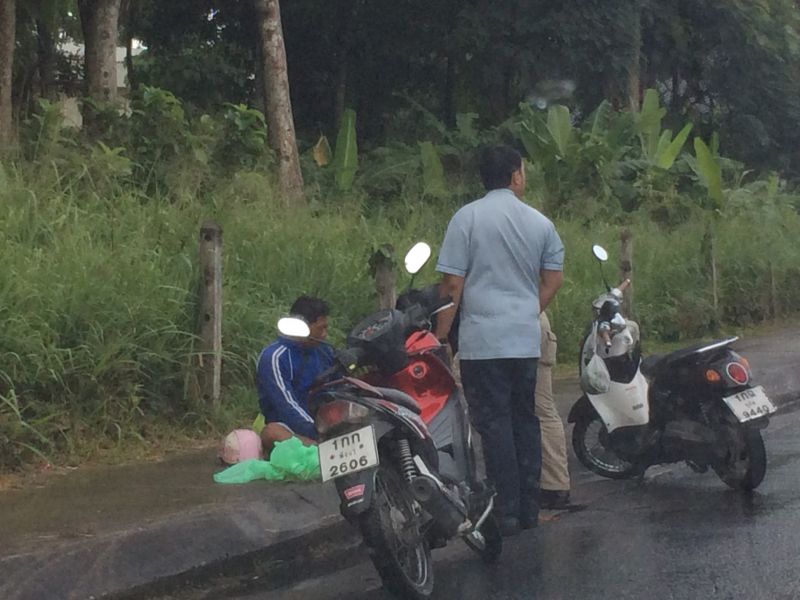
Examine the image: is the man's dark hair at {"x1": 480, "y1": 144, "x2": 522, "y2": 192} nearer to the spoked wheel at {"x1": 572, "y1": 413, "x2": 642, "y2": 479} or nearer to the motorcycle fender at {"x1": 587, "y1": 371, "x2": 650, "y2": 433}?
the motorcycle fender at {"x1": 587, "y1": 371, "x2": 650, "y2": 433}

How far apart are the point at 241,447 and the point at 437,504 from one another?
233 centimetres

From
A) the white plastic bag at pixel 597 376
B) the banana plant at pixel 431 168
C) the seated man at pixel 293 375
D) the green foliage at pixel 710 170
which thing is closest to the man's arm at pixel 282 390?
the seated man at pixel 293 375

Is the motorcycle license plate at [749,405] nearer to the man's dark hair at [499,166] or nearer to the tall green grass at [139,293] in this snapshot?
the man's dark hair at [499,166]

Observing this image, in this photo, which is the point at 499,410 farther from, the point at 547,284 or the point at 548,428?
the point at 548,428

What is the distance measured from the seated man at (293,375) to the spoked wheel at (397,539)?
1.78 metres

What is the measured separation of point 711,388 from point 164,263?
3674mm

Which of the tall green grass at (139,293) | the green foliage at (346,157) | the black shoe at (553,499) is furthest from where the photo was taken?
the green foliage at (346,157)

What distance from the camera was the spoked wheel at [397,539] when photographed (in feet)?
15.9

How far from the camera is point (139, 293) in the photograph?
7.93m

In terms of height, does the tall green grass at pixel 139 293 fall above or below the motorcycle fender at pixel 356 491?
above

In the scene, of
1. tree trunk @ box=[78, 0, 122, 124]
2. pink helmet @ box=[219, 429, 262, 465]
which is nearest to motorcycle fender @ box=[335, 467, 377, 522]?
pink helmet @ box=[219, 429, 262, 465]

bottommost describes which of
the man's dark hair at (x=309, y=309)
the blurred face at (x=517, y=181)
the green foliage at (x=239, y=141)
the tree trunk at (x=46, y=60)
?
the man's dark hair at (x=309, y=309)

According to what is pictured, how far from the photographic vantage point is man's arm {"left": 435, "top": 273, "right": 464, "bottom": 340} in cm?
588

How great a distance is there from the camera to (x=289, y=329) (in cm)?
503
